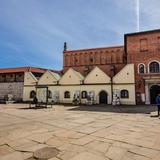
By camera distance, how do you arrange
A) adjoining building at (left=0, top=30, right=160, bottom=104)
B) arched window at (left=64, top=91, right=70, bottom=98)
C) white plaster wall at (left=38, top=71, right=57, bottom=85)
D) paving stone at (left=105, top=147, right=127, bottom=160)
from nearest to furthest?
paving stone at (left=105, top=147, right=127, bottom=160) → adjoining building at (left=0, top=30, right=160, bottom=104) → arched window at (left=64, top=91, right=70, bottom=98) → white plaster wall at (left=38, top=71, right=57, bottom=85)

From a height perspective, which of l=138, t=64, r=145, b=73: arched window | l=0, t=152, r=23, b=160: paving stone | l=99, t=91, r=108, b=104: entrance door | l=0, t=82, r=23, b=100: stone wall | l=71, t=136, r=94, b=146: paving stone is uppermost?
l=138, t=64, r=145, b=73: arched window

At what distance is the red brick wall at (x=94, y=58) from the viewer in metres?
41.8

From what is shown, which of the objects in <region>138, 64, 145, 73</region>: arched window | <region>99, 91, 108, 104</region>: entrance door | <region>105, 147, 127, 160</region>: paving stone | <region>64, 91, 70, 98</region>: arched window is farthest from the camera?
<region>64, 91, 70, 98</region>: arched window

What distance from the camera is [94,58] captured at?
4419 cm

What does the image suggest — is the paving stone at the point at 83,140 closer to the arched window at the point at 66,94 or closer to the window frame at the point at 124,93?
the window frame at the point at 124,93

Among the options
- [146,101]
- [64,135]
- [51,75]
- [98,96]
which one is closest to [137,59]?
[146,101]

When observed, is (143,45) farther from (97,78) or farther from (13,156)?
(13,156)

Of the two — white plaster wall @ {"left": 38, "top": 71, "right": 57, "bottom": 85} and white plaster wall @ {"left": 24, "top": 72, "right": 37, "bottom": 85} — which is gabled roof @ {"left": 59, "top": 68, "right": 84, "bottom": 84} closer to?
white plaster wall @ {"left": 38, "top": 71, "right": 57, "bottom": 85}

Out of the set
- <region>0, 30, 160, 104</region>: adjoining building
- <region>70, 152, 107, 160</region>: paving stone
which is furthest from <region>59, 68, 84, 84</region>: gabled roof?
<region>70, 152, 107, 160</region>: paving stone

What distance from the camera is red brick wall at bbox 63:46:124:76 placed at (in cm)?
4181

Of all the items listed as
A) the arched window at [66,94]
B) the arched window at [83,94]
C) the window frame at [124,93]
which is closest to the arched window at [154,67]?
the window frame at [124,93]

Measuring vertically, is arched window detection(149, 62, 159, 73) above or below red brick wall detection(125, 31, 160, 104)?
below

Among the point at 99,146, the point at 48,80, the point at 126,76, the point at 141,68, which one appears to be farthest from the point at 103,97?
the point at 99,146

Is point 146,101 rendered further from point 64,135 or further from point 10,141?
point 10,141
